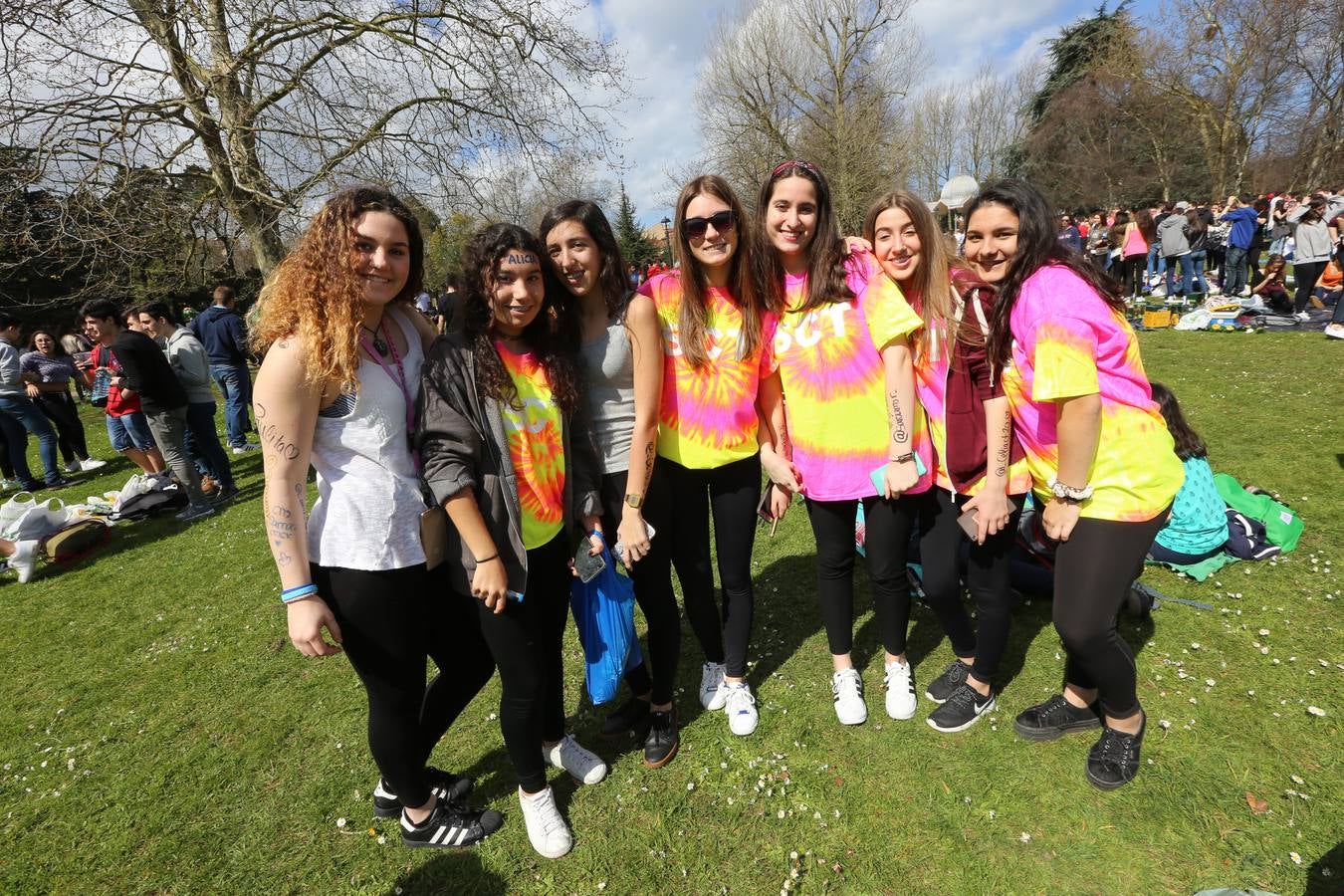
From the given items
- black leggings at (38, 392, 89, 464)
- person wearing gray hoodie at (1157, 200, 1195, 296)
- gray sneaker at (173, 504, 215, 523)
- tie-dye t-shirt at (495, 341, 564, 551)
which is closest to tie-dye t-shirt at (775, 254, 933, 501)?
tie-dye t-shirt at (495, 341, 564, 551)

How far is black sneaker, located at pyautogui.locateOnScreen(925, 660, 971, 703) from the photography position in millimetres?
2900

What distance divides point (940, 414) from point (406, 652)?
2.23m

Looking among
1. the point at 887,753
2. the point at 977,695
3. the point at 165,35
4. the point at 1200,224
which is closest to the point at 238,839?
the point at 887,753

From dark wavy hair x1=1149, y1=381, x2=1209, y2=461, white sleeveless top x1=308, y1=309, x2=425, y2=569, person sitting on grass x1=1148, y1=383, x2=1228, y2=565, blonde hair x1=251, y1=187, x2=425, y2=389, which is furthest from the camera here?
person sitting on grass x1=1148, y1=383, x2=1228, y2=565

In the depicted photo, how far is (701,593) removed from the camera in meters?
2.77

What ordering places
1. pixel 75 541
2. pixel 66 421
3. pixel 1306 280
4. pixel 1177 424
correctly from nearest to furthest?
pixel 1177 424
pixel 75 541
pixel 66 421
pixel 1306 280

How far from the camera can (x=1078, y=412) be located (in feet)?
6.28

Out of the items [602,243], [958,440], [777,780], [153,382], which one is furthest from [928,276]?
[153,382]

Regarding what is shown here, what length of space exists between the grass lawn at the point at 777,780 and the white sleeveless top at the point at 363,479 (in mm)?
1413

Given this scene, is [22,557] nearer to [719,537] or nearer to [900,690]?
[719,537]

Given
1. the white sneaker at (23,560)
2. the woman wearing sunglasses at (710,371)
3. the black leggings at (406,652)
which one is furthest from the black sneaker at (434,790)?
the white sneaker at (23,560)

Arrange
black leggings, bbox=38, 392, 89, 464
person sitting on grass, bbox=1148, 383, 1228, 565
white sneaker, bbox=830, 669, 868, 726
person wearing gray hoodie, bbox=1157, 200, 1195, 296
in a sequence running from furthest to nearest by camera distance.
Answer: person wearing gray hoodie, bbox=1157, 200, 1195, 296 < black leggings, bbox=38, 392, 89, 464 < person sitting on grass, bbox=1148, 383, 1228, 565 < white sneaker, bbox=830, 669, 868, 726

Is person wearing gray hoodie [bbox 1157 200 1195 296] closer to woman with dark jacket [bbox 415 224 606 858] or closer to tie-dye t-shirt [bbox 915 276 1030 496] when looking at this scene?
tie-dye t-shirt [bbox 915 276 1030 496]

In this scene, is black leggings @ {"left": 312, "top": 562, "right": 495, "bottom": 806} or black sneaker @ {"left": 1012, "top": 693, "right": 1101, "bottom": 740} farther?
black sneaker @ {"left": 1012, "top": 693, "right": 1101, "bottom": 740}
